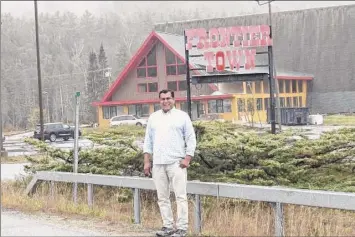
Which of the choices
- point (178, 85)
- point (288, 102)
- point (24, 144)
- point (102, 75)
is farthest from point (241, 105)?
point (24, 144)

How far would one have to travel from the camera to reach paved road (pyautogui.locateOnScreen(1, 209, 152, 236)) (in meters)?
8.16

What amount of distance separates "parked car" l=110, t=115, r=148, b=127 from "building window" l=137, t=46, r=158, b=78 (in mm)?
873

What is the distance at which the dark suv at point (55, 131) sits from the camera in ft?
43.6

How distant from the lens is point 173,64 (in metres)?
12.6

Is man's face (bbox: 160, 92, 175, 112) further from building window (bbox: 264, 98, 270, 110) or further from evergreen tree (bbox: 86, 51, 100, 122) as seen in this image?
evergreen tree (bbox: 86, 51, 100, 122)

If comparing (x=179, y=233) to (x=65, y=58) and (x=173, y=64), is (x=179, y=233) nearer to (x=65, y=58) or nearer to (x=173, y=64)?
(x=173, y=64)

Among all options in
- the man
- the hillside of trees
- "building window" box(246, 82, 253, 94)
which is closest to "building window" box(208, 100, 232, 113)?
"building window" box(246, 82, 253, 94)

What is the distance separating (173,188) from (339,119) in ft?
13.6

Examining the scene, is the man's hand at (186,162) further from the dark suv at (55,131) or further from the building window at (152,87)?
the dark suv at (55,131)

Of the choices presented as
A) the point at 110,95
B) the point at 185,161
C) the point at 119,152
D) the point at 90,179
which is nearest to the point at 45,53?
the point at 110,95

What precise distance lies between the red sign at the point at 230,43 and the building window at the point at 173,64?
481mm

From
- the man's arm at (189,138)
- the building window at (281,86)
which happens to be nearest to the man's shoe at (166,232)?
the man's arm at (189,138)

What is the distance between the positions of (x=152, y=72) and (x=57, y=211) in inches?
130

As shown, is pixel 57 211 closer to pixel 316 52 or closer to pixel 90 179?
pixel 90 179
